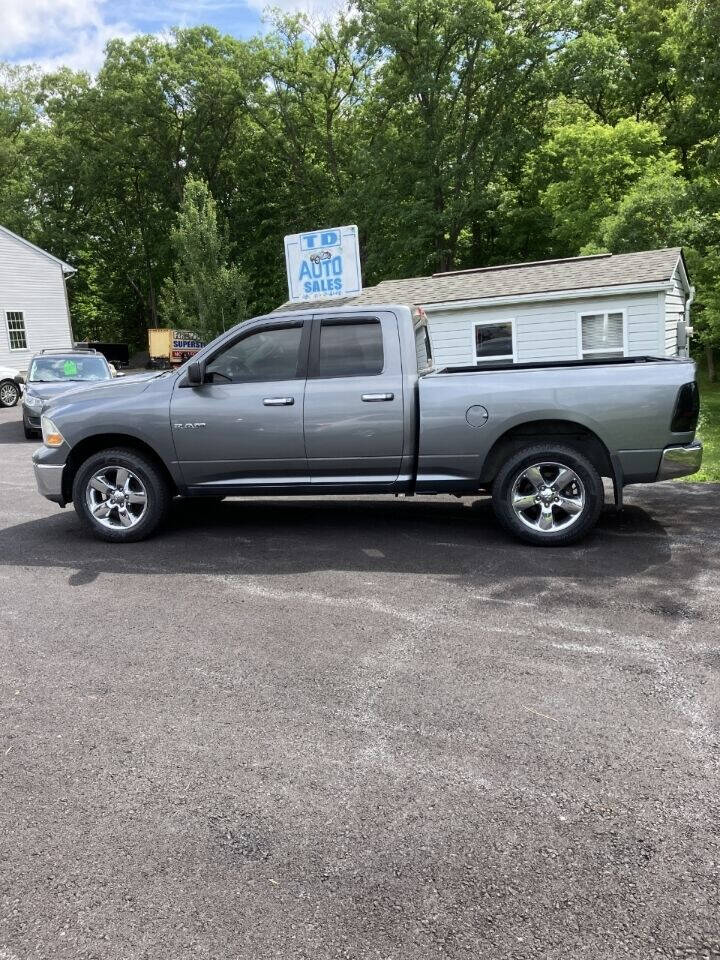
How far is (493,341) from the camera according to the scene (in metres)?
18.7

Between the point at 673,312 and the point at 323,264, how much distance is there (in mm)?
9568

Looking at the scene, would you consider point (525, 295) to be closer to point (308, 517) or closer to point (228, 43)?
point (308, 517)

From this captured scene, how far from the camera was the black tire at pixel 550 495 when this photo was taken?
579 centimetres

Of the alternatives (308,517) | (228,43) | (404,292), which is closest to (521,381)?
(308,517)

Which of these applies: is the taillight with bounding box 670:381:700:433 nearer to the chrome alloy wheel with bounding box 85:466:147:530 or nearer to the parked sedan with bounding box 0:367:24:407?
the chrome alloy wheel with bounding box 85:466:147:530

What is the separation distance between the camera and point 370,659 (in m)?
3.94

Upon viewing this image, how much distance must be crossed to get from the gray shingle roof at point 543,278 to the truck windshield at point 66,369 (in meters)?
8.04

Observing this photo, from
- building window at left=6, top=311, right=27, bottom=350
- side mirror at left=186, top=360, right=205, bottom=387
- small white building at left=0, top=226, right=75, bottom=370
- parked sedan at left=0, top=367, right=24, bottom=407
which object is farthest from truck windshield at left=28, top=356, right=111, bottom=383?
building window at left=6, top=311, right=27, bottom=350

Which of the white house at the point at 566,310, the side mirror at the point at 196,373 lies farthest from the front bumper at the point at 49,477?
the white house at the point at 566,310

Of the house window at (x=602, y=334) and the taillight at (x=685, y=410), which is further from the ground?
the house window at (x=602, y=334)

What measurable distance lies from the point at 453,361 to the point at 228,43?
31.7m

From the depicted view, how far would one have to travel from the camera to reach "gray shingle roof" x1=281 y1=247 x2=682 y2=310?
676 inches

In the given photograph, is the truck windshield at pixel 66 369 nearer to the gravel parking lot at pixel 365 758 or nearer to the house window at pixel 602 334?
the gravel parking lot at pixel 365 758

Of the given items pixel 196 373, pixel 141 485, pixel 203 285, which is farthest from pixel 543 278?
pixel 141 485
